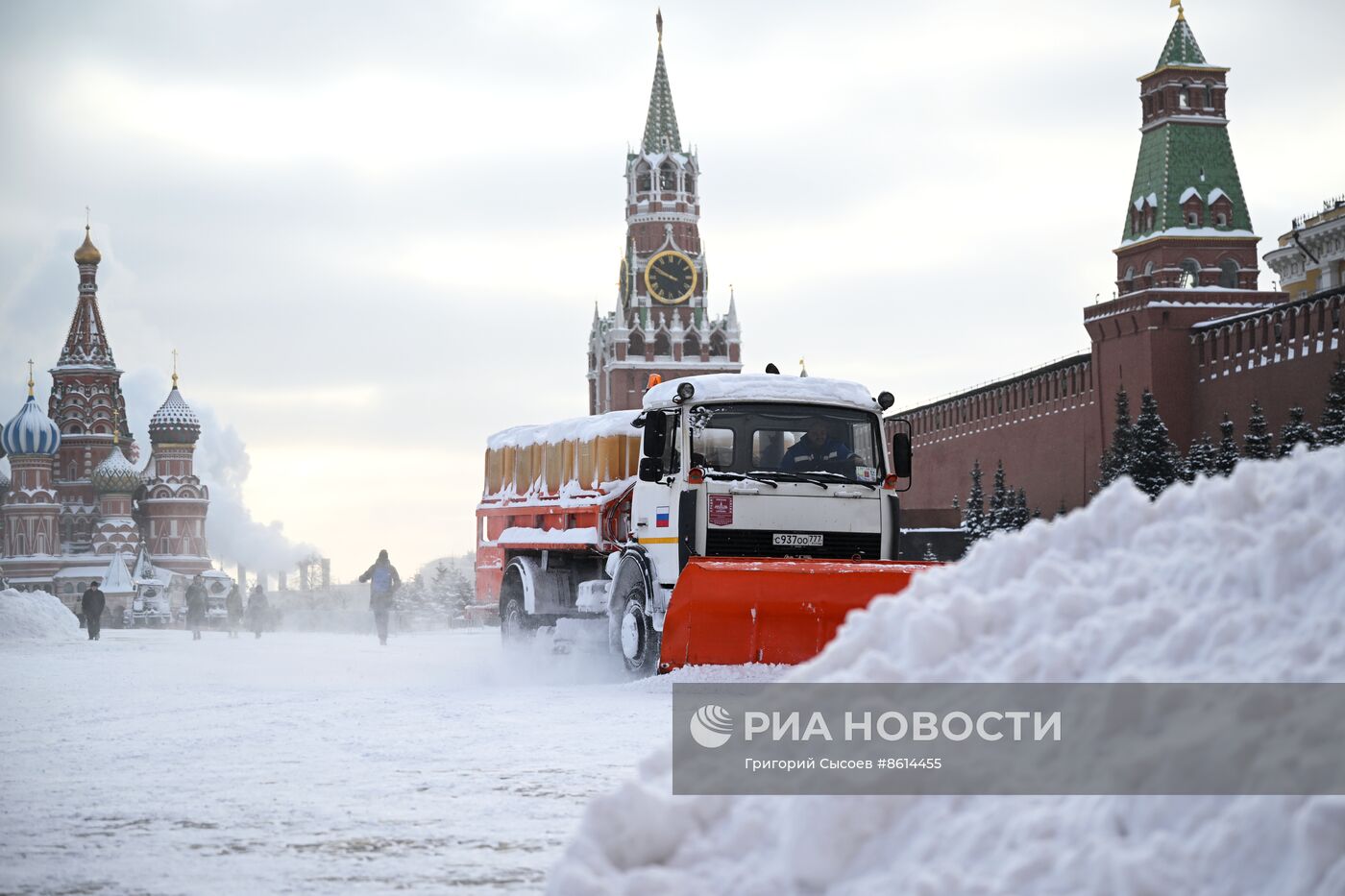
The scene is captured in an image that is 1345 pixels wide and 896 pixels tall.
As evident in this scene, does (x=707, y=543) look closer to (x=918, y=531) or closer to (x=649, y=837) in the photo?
(x=649, y=837)

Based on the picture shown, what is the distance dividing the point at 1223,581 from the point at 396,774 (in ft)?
13.0

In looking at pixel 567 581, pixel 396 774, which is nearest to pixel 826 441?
pixel 567 581

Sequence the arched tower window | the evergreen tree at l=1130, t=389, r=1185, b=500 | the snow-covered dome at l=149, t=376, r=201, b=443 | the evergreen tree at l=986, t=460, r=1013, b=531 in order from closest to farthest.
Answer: the evergreen tree at l=1130, t=389, r=1185, b=500
the evergreen tree at l=986, t=460, r=1013, b=531
the arched tower window
the snow-covered dome at l=149, t=376, r=201, b=443

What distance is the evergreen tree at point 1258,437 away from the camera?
133 feet

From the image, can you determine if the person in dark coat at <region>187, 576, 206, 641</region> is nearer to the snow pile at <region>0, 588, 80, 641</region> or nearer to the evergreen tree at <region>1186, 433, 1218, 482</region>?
the snow pile at <region>0, 588, 80, 641</region>

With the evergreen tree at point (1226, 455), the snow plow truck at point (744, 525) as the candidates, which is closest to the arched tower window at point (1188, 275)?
the evergreen tree at point (1226, 455)

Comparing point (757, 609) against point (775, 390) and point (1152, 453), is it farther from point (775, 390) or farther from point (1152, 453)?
point (1152, 453)

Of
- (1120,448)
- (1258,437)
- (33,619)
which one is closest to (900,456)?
(33,619)

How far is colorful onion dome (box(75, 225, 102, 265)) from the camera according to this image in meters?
98.1

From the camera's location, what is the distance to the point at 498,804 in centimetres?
660

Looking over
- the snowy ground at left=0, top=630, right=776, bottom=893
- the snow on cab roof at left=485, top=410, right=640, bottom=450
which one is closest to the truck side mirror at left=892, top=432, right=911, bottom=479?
the snowy ground at left=0, top=630, right=776, bottom=893

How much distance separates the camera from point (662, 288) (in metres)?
96.7

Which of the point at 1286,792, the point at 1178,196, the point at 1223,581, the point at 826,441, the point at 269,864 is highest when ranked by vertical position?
the point at 1178,196

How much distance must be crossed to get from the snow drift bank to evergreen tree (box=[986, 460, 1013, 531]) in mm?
46293
